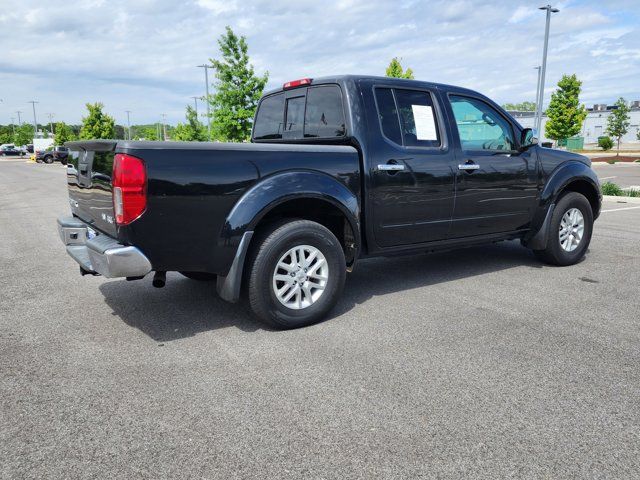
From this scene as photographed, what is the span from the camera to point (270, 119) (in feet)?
18.3

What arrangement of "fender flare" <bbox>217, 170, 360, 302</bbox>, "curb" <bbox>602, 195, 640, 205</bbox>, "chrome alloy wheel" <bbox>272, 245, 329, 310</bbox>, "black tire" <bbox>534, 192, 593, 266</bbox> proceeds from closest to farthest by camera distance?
"fender flare" <bbox>217, 170, 360, 302</bbox> < "chrome alloy wheel" <bbox>272, 245, 329, 310</bbox> < "black tire" <bbox>534, 192, 593, 266</bbox> < "curb" <bbox>602, 195, 640, 205</bbox>

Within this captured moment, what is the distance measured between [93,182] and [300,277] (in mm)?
1680

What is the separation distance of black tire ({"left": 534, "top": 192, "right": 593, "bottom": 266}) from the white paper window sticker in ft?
6.40

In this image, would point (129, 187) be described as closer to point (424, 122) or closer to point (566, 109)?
point (424, 122)

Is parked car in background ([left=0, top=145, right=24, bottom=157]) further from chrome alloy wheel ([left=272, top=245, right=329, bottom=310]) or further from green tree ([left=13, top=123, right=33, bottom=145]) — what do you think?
chrome alloy wheel ([left=272, top=245, right=329, bottom=310])

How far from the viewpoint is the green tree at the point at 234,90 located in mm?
25500

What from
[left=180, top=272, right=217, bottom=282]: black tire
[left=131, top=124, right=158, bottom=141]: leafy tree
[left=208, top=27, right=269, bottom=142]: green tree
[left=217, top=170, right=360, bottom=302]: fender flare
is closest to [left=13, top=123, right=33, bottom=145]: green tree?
[left=131, top=124, right=158, bottom=141]: leafy tree

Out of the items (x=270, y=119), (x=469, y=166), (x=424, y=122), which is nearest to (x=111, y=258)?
(x=270, y=119)

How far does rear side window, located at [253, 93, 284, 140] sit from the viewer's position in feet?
17.7

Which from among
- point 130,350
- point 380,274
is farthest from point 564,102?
point 130,350

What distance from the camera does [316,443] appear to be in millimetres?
2539

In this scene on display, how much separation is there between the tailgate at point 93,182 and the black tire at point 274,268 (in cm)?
102

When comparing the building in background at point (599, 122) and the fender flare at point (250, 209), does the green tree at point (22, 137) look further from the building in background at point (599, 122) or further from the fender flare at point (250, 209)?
the fender flare at point (250, 209)

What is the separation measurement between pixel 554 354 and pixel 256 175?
7.72 feet
